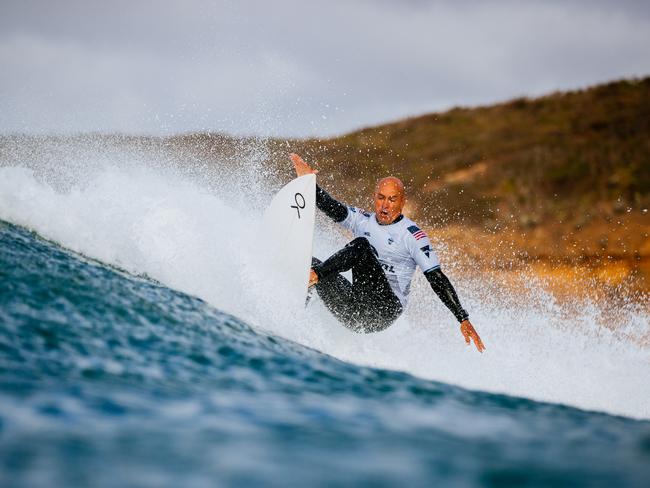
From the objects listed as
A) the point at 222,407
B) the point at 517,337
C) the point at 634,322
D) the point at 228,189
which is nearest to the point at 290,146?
the point at 634,322

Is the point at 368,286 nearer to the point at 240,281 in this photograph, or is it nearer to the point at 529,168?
the point at 240,281

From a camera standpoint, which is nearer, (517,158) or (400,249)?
(400,249)

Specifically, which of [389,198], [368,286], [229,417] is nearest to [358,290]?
[368,286]

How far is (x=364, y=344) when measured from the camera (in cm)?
661

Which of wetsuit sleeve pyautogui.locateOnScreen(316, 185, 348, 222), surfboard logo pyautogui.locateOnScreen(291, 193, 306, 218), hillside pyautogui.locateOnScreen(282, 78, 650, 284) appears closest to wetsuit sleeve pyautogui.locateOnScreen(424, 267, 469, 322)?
wetsuit sleeve pyautogui.locateOnScreen(316, 185, 348, 222)

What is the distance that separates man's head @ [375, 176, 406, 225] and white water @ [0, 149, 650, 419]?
4.20 feet

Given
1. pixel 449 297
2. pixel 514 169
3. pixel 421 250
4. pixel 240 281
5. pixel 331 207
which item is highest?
pixel 514 169

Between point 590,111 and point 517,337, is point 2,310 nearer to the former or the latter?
point 517,337

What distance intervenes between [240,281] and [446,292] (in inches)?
→ 86.2

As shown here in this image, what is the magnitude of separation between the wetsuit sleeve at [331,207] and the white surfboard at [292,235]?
→ 10 centimetres

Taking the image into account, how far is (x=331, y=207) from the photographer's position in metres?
6.95

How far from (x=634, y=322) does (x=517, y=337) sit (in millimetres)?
10641

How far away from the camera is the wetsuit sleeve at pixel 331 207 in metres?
6.91

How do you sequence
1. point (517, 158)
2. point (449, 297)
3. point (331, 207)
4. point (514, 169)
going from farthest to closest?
1. point (517, 158)
2. point (514, 169)
3. point (331, 207)
4. point (449, 297)
